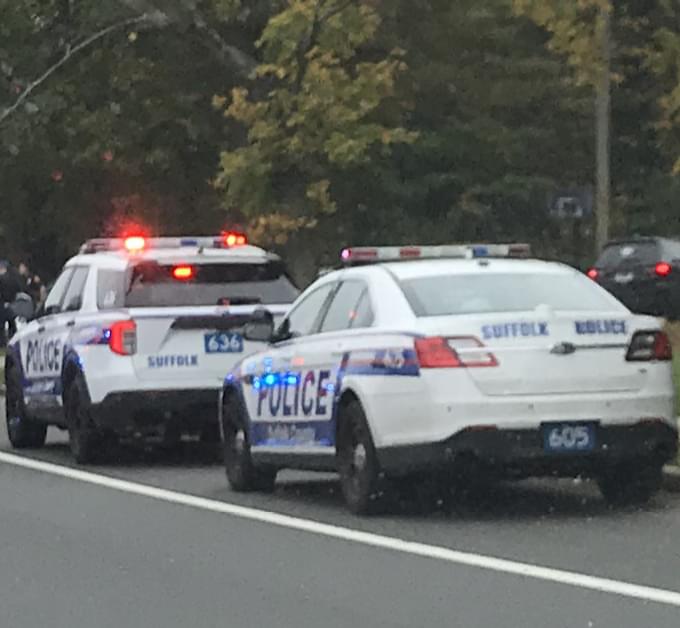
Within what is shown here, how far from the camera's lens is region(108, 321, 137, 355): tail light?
16188 mm

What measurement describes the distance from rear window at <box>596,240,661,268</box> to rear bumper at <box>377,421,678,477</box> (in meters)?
Answer: 20.8

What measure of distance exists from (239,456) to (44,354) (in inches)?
150

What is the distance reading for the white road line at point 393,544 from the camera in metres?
9.72

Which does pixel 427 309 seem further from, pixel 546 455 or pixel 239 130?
pixel 239 130

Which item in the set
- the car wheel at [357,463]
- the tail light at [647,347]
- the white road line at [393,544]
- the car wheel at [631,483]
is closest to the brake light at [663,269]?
the white road line at [393,544]

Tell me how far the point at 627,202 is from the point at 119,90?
12027 mm

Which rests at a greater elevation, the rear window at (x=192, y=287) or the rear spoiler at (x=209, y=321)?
the rear window at (x=192, y=287)

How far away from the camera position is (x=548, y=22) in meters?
26.3

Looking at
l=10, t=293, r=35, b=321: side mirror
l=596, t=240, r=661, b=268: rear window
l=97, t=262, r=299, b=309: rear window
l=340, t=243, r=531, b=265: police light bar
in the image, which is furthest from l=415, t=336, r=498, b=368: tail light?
l=596, t=240, r=661, b=268: rear window

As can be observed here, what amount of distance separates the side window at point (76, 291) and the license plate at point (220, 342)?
1394 millimetres

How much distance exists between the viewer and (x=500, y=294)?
12.8 meters

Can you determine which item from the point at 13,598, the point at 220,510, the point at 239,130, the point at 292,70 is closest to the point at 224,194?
the point at 239,130

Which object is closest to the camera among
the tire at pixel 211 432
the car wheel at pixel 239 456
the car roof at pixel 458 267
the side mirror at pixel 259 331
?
the car roof at pixel 458 267

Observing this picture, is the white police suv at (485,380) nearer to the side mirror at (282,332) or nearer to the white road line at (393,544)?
the white road line at (393,544)
